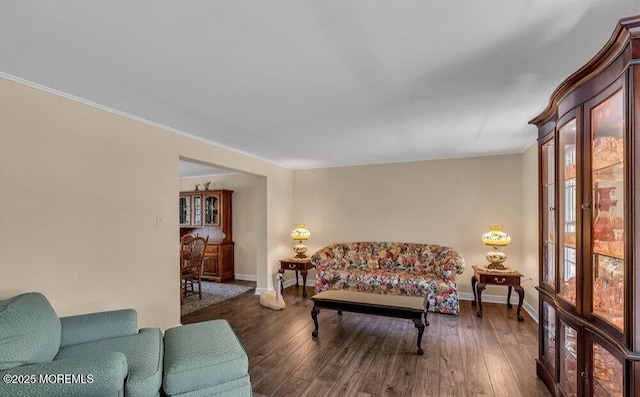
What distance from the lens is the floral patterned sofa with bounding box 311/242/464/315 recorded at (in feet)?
13.7

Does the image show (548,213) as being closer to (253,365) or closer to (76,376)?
(253,365)

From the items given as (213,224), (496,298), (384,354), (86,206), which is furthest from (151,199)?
(496,298)

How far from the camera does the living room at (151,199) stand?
219 centimetres

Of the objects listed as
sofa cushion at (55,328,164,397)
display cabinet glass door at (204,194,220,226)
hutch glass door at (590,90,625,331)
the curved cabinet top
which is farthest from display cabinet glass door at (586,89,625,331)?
display cabinet glass door at (204,194,220,226)

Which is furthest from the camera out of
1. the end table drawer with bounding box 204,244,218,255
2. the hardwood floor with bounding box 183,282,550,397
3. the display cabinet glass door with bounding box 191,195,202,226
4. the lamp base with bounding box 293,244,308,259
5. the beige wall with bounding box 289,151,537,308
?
the display cabinet glass door with bounding box 191,195,202,226

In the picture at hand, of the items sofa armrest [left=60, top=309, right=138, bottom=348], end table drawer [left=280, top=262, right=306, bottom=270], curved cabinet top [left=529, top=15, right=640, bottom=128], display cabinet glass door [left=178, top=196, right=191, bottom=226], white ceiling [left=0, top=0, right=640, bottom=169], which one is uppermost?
white ceiling [left=0, top=0, right=640, bottom=169]

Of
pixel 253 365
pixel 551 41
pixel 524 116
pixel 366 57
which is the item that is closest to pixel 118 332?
pixel 253 365

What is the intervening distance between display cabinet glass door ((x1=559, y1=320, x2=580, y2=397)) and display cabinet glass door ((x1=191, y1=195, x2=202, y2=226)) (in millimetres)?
6300

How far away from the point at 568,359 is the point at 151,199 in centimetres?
370

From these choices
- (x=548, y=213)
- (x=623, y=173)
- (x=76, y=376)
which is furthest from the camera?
(x=548, y=213)

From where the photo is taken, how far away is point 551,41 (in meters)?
1.68

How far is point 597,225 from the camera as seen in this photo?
1.62 meters

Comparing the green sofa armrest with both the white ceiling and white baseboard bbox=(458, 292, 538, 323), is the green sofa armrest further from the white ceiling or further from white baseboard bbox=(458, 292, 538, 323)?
white baseboard bbox=(458, 292, 538, 323)

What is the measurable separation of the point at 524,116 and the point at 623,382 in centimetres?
238
